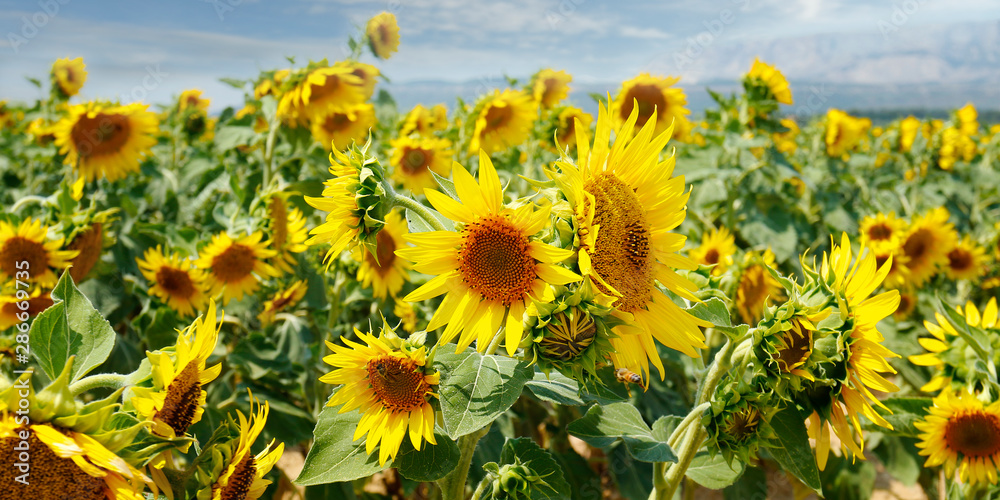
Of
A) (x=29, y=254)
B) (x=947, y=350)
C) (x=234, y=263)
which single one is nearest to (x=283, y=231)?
(x=234, y=263)

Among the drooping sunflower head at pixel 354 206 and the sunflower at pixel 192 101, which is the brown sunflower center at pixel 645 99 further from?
the sunflower at pixel 192 101

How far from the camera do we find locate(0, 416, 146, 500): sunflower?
81 cm

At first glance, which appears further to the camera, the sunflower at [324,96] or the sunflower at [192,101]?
the sunflower at [192,101]

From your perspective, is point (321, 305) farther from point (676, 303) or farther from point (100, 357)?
point (676, 303)

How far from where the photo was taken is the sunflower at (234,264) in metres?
2.34

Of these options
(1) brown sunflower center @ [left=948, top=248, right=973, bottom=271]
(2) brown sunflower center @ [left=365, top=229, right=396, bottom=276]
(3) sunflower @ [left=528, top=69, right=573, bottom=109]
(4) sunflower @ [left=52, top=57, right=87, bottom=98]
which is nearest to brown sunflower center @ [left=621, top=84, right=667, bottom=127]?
(3) sunflower @ [left=528, top=69, right=573, bottom=109]

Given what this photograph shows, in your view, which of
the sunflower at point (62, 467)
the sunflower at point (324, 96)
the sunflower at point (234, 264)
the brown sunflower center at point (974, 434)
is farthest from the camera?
the sunflower at point (324, 96)

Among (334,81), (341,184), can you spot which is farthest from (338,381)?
(334,81)

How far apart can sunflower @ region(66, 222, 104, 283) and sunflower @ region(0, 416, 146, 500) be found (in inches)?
61.9

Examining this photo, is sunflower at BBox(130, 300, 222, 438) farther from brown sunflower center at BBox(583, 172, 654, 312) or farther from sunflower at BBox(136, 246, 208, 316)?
sunflower at BBox(136, 246, 208, 316)

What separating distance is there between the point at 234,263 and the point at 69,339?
1.28m

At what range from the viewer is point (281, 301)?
9.50ft

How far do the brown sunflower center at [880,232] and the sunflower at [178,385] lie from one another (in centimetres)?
382

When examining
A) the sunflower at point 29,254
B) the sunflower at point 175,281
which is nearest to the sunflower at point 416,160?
the sunflower at point 175,281
